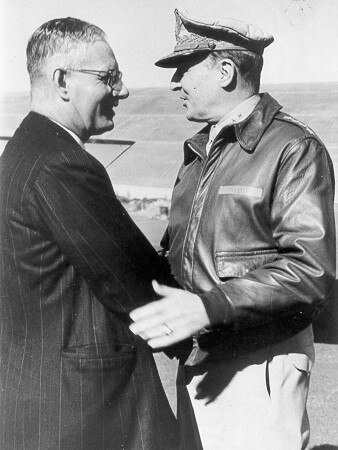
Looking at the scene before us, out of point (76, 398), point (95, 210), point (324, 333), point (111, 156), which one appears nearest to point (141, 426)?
point (76, 398)

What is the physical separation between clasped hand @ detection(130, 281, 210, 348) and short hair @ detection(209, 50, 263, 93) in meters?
1.04

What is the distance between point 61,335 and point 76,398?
0.66ft

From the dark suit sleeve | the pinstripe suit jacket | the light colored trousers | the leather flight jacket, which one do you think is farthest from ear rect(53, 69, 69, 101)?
the light colored trousers

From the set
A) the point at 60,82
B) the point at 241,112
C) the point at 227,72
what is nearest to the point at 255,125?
the point at 241,112

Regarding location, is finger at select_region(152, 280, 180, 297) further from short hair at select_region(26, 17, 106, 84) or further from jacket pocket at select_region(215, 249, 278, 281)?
short hair at select_region(26, 17, 106, 84)

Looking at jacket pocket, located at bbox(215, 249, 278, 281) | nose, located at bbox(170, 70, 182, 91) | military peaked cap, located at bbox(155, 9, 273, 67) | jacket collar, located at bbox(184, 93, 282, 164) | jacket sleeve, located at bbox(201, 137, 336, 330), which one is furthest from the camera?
nose, located at bbox(170, 70, 182, 91)

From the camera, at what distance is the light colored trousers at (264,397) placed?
80.3 inches

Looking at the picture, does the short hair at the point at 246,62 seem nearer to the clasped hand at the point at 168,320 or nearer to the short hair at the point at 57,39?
the short hair at the point at 57,39

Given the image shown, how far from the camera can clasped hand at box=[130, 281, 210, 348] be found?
165cm

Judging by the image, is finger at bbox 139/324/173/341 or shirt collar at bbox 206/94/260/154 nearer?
finger at bbox 139/324/173/341

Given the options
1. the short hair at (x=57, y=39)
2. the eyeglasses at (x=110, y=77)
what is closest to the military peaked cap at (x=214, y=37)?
the eyeglasses at (x=110, y=77)

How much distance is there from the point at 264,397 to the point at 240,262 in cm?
49

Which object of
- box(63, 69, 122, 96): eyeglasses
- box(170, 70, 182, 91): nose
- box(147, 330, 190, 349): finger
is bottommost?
box(147, 330, 190, 349): finger

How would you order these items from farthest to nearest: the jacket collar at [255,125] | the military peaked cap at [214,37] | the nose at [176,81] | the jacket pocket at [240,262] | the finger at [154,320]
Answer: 1. the nose at [176,81]
2. the military peaked cap at [214,37]
3. the jacket collar at [255,125]
4. the jacket pocket at [240,262]
5. the finger at [154,320]
